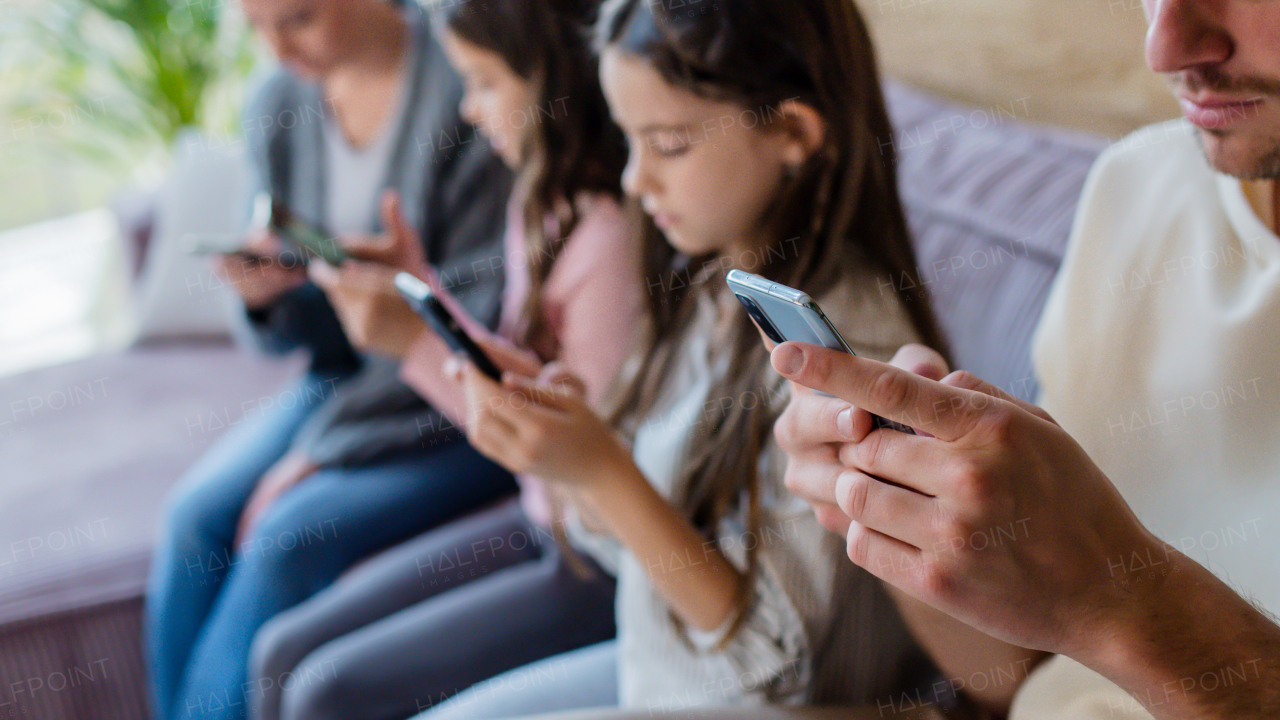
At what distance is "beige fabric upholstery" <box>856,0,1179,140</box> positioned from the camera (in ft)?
2.52

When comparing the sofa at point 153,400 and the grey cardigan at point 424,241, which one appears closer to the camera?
the sofa at point 153,400

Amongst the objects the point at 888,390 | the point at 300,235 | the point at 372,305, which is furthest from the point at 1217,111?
the point at 300,235

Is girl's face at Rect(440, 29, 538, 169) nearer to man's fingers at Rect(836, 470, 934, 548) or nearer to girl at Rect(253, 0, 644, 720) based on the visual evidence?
girl at Rect(253, 0, 644, 720)

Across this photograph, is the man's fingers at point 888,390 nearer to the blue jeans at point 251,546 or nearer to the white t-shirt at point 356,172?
the blue jeans at point 251,546

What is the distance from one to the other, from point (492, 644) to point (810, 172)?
573 mm

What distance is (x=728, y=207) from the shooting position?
747mm

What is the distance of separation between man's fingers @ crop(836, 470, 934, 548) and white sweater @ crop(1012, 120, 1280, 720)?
205 millimetres

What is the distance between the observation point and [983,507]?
1.33 feet

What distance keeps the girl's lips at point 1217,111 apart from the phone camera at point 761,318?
0.82 feet

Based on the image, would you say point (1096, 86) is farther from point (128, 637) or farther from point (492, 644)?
point (128, 637)

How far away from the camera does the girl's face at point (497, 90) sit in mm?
1020

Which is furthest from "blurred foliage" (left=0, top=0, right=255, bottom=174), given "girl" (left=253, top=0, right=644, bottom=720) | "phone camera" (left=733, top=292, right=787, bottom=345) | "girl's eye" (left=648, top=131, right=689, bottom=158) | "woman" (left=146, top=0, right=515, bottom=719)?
"phone camera" (left=733, top=292, right=787, bottom=345)

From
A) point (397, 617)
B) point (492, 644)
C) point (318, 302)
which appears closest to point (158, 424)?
point (318, 302)

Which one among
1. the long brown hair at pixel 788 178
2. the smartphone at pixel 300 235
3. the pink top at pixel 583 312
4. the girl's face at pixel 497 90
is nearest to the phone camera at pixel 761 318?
the long brown hair at pixel 788 178
